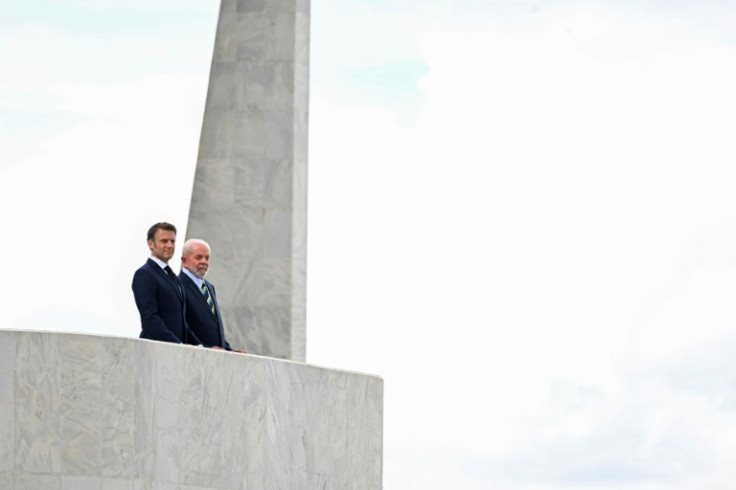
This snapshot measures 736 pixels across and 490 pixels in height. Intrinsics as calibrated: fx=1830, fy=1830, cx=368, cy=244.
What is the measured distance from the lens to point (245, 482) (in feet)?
59.1

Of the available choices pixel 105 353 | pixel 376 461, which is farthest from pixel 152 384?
pixel 376 461

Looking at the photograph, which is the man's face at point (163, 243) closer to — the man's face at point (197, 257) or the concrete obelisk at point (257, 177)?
the man's face at point (197, 257)

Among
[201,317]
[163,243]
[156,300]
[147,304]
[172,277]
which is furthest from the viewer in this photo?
[201,317]

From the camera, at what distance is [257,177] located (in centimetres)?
2616

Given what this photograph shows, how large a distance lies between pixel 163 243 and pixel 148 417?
5.58 ft

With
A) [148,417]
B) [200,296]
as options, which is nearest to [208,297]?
[200,296]

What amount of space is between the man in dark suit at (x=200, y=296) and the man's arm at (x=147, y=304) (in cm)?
54

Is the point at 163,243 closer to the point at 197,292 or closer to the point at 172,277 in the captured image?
the point at 172,277

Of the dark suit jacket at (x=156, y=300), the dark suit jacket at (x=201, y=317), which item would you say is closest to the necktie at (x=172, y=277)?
the dark suit jacket at (x=156, y=300)

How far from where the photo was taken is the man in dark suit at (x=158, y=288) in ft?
56.9

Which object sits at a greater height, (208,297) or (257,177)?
(257,177)

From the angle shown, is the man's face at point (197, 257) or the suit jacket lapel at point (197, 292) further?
the suit jacket lapel at point (197, 292)

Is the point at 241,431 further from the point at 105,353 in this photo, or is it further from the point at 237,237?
the point at 237,237

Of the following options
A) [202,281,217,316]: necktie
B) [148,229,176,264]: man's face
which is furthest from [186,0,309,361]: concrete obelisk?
[148,229,176,264]: man's face
